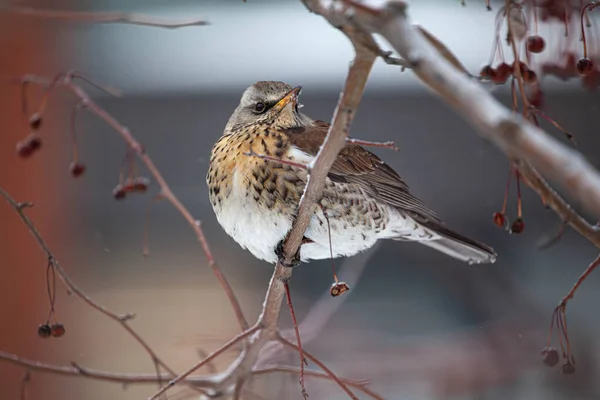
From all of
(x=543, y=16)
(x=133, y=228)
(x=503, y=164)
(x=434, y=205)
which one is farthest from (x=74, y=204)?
(x=543, y=16)

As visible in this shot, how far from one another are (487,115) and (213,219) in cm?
348

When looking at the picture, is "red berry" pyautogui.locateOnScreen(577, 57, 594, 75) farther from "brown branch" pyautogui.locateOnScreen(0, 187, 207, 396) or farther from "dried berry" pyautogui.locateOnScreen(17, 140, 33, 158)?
"dried berry" pyautogui.locateOnScreen(17, 140, 33, 158)

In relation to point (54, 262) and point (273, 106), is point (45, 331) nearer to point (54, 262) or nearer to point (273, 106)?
point (54, 262)

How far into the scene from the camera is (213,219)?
394 centimetres

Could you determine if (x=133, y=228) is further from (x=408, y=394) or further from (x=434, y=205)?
(x=408, y=394)

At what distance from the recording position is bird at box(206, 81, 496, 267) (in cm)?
151

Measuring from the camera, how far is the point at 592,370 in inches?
74.6

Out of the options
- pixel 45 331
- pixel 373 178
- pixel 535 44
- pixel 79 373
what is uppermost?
pixel 535 44

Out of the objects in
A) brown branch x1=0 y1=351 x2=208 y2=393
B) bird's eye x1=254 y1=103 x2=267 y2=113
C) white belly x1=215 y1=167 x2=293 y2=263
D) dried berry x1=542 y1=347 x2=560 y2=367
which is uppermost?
bird's eye x1=254 y1=103 x2=267 y2=113

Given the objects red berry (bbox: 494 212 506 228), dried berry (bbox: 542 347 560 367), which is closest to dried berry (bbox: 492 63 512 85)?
red berry (bbox: 494 212 506 228)

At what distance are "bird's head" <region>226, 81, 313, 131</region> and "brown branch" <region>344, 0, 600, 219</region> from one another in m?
1.01

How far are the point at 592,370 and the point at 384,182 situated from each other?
0.74m

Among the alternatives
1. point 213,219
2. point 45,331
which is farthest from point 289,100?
point 213,219

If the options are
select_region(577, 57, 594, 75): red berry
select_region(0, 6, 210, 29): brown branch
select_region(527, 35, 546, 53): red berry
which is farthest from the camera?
select_region(527, 35, 546, 53): red berry
